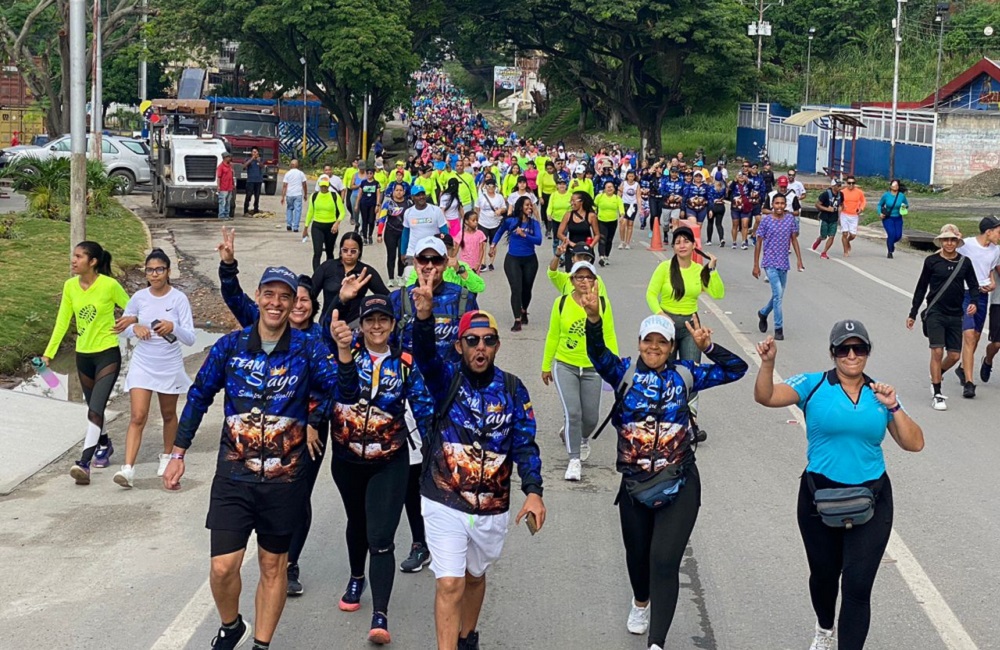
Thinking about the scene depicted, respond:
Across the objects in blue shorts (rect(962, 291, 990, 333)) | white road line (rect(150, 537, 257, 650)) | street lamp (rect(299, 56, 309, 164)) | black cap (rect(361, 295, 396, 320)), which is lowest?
white road line (rect(150, 537, 257, 650))

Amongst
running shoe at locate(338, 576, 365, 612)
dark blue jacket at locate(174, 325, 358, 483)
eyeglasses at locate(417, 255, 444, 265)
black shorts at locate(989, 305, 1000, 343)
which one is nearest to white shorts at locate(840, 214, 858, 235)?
black shorts at locate(989, 305, 1000, 343)

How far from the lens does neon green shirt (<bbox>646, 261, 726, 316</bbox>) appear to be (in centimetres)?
1115

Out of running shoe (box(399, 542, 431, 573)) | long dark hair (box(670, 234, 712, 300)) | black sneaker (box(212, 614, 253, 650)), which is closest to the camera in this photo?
black sneaker (box(212, 614, 253, 650))

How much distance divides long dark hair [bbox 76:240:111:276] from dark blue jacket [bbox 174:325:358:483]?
3750mm

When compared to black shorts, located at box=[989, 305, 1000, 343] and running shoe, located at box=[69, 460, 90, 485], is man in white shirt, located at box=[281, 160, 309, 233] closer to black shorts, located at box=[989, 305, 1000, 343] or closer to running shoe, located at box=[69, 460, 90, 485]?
black shorts, located at box=[989, 305, 1000, 343]

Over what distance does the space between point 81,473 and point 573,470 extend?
3.56 meters

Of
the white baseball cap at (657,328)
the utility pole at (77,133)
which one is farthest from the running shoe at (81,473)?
the utility pole at (77,133)

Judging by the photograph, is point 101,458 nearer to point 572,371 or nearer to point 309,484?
point 572,371

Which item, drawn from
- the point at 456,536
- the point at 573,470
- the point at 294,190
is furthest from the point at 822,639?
the point at 294,190

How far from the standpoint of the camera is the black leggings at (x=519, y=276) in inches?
650

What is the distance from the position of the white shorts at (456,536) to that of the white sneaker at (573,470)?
3.78 m

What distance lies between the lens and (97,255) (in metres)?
9.91

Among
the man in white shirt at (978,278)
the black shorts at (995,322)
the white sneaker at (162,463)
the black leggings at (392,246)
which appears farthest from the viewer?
the black leggings at (392,246)

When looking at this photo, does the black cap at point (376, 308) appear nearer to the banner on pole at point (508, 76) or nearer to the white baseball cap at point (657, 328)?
the white baseball cap at point (657, 328)
